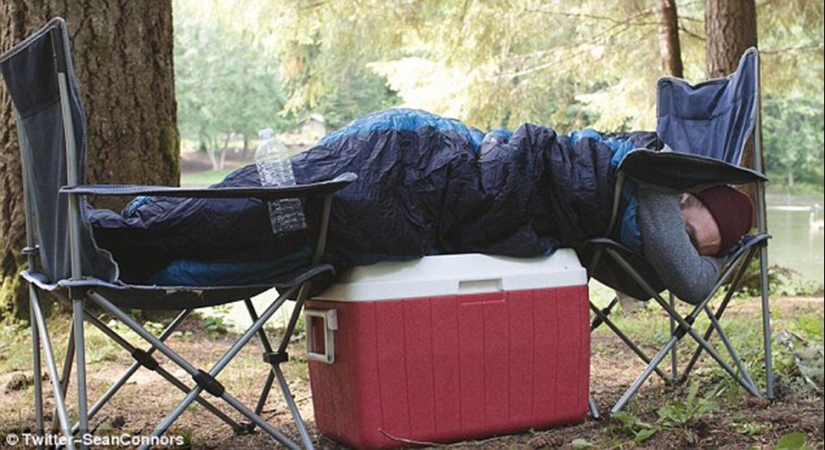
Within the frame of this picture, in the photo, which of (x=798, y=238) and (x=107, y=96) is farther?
(x=798, y=238)

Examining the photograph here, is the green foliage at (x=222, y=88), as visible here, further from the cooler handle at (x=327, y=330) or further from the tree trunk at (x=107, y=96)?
the cooler handle at (x=327, y=330)

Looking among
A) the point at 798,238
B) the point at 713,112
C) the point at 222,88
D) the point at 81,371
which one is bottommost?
the point at 798,238

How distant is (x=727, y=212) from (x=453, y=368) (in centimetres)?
99

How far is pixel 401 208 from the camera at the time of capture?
2.18 meters

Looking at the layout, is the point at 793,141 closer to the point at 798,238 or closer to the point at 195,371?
the point at 798,238

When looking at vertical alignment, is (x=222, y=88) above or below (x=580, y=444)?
Result: above

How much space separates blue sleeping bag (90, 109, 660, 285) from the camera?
207 cm

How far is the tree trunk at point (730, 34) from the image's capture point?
5.35 meters

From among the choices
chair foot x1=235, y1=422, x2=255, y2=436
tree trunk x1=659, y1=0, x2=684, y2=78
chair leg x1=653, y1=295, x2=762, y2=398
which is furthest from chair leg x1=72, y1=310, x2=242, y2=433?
tree trunk x1=659, y1=0, x2=684, y2=78

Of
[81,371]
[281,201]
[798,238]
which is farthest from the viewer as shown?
[798,238]

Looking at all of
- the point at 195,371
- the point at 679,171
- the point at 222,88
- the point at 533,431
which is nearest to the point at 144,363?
the point at 195,371

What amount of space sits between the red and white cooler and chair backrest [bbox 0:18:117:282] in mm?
590

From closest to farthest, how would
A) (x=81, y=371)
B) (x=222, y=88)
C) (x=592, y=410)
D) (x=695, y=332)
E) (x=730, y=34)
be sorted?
(x=81, y=371), (x=592, y=410), (x=695, y=332), (x=730, y=34), (x=222, y=88)

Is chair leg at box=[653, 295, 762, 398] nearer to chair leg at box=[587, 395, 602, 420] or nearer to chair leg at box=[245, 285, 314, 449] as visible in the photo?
chair leg at box=[587, 395, 602, 420]
